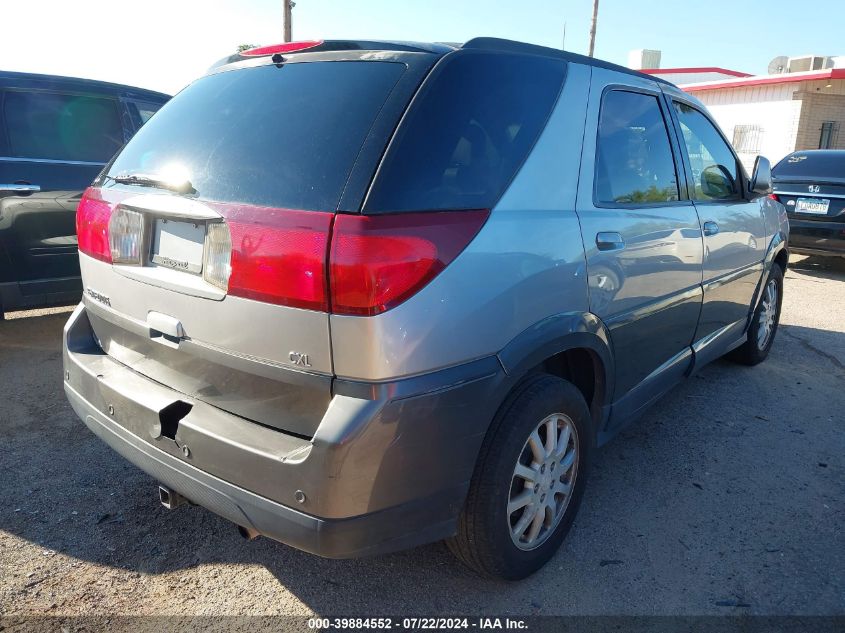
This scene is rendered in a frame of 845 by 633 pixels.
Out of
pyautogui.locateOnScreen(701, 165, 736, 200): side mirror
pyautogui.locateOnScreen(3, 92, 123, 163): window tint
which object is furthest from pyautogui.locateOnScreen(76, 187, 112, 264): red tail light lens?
pyautogui.locateOnScreen(701, 165, 736, 200): side mirror

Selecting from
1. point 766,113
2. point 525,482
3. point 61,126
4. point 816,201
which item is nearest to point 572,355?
point 525,482

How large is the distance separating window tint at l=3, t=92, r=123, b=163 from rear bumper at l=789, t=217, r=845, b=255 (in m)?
8.13

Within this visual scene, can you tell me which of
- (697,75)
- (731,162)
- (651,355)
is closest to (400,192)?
(651,355)

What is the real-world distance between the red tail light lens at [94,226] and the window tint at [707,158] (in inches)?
111

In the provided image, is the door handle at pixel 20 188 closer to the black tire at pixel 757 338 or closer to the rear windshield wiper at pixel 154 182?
the rear windshield wiper at pixel 154 182

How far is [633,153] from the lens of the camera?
9.73ft

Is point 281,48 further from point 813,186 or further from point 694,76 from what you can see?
point 694,76

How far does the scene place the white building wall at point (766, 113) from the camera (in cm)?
1844

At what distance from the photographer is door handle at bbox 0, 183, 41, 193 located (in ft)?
14.7

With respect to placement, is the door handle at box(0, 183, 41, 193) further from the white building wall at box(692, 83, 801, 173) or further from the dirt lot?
the white building wall at box(692, 83, 801, 173)

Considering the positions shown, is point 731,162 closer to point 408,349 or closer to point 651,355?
point 651,355

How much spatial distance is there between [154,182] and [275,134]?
51cm

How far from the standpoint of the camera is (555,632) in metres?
2.25

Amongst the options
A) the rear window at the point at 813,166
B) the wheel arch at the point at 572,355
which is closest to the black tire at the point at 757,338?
the wheel arch at the point at 572,355
